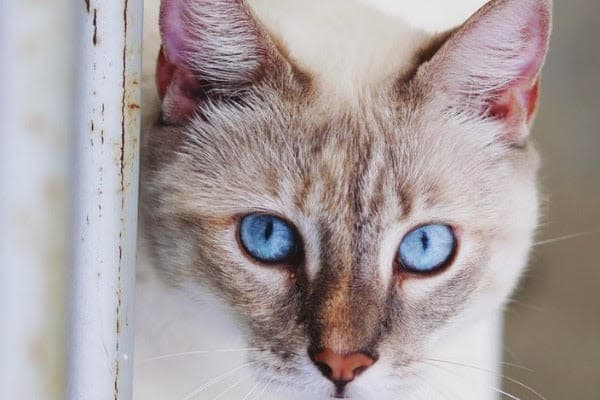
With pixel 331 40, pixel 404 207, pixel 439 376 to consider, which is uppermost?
pixel 331 40

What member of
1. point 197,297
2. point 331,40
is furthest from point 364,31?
point 197,297

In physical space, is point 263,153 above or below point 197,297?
above

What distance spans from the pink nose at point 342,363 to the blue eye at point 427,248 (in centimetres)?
7

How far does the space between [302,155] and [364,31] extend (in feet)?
0.34

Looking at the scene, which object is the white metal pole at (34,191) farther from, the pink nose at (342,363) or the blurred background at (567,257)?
the blurred background at (567,257)

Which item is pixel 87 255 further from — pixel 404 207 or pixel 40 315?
pixel 404 207

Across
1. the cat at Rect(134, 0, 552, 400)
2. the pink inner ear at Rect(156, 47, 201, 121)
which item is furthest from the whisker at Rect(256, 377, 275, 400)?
the pink inner ear at Rect(156, 47, 201, 121)

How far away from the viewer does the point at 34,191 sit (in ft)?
1.93

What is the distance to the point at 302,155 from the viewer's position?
570 millimetres

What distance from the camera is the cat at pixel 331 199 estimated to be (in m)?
0.56

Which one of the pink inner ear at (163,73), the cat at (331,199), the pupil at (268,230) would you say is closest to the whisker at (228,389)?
the cat at (331,199)

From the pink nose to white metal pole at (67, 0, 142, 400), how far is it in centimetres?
15

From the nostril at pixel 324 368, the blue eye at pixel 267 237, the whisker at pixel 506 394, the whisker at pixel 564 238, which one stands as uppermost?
the whisker at pixel 564 238

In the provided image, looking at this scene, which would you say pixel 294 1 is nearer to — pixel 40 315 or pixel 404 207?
pixel 404 207
